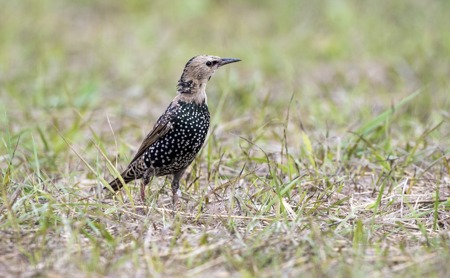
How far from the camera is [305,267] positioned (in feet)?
12.0

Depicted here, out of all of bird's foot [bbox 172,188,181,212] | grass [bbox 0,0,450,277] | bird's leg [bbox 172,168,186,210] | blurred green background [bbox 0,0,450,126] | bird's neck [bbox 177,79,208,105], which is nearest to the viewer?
grass [bbox 0,0,450,277]

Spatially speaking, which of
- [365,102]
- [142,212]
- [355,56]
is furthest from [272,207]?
[355,56]

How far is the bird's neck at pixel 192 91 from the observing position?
16.3ft

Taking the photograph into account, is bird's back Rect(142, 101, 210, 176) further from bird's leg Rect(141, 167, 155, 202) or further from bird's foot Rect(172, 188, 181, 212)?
bird's foot Rect(172, 188, 181, 212)

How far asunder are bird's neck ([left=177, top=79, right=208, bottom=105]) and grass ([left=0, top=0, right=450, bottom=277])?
15.9 inches

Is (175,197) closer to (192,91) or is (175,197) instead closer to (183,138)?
(183,138)

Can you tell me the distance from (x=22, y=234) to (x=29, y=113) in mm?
3305

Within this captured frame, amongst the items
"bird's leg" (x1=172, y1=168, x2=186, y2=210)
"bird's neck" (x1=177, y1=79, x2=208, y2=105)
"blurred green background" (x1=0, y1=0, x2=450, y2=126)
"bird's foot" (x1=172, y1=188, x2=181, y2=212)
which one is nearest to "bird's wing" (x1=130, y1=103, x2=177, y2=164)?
"bird's neck" (x1=177, y1=79, x2=208, y2=105)

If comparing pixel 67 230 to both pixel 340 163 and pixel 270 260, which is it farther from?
pixel 340 163

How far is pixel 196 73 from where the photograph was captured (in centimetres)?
510

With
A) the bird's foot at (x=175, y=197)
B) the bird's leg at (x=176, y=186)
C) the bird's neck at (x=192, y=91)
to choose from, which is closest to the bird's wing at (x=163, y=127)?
the bird's neck at (x=192, y=91)

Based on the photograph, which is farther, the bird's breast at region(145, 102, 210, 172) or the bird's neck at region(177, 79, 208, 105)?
the bird's neck at region(177, 79, 208, 105)

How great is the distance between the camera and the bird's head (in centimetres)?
504

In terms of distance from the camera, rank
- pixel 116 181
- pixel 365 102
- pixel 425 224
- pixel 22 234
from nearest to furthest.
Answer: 1. pixel 22 234
2. pixel 425 224
3. pixel 116 181
4. pixel 365 102
